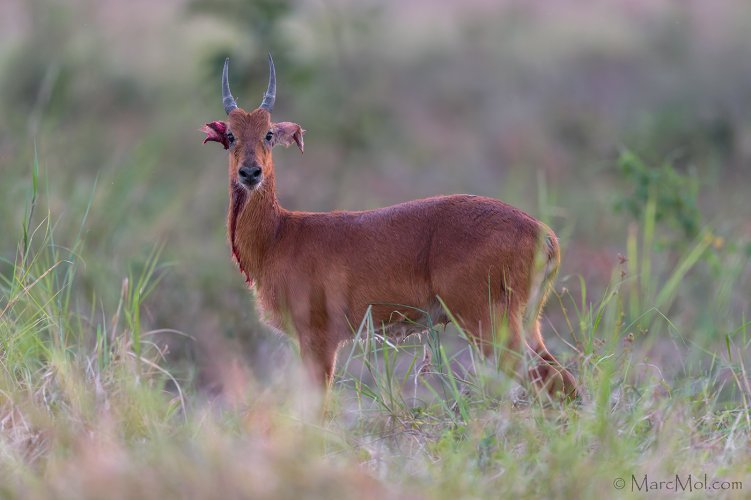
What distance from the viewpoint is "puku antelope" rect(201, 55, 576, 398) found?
639 cm

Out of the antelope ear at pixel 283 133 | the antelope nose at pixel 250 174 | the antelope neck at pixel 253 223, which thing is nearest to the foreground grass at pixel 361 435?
the antelope neck at pixel 253 223

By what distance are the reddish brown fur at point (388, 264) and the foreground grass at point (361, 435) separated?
30 centimetres

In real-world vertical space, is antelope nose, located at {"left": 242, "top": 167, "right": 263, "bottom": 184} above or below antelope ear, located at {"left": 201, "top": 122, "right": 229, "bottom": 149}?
below

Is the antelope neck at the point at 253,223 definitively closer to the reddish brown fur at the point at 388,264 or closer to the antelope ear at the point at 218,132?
the reddish brown fur at the point at 388,264

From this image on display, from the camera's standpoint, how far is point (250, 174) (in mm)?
6777

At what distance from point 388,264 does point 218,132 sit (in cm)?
141

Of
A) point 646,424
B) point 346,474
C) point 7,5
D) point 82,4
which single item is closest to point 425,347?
point 646,424

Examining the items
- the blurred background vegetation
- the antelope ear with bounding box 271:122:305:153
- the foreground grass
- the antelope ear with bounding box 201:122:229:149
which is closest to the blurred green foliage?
the blurred background vegetation

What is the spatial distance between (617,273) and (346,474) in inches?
123

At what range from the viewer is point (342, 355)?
9.83m

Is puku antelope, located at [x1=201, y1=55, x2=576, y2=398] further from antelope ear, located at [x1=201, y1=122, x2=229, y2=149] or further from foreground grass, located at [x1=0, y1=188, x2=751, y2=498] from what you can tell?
foreground grass, located at [x1=0, y1=188, x2=751, y2=498]

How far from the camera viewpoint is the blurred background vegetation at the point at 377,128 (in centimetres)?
1029

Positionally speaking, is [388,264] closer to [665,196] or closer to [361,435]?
[361,435]

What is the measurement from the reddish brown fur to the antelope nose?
0.07 meters
